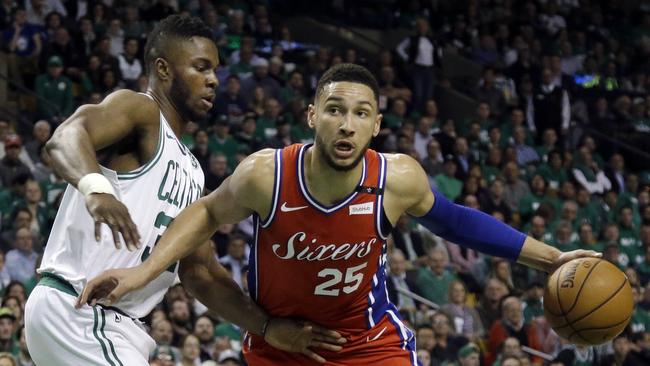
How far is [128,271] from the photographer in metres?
4.17

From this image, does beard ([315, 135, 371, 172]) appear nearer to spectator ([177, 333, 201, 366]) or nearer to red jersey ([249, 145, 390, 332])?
red jersey ([249, 145, 390, 332])

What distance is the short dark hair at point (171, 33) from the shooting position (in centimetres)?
492

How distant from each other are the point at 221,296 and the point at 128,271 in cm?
91

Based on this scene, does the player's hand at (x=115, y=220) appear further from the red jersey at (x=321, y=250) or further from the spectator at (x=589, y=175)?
the spectator at (x=589, y=175)

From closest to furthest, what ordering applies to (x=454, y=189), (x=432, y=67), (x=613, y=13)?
1. (x=454, y=189)
2. (x=432, y=67)
3. (x=613, y=13)

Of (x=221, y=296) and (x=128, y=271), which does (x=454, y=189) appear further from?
(x=128, y=271)

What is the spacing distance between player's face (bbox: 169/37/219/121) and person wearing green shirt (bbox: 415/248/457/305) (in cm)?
642

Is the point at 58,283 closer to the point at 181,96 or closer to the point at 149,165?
the point at 149,165

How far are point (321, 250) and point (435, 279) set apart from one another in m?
6.68

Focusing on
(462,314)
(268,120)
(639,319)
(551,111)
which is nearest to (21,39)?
(268,120)

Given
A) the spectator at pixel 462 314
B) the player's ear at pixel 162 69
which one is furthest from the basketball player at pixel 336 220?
the spectator at pixel 462 314

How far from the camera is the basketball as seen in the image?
4.70 meters

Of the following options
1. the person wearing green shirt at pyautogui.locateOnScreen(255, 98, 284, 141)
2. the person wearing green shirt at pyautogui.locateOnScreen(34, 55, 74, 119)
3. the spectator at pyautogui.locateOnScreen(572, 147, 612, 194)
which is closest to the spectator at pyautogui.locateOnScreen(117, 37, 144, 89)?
the person wearing green shirt at pyautogui.locateOnScreen(34, 55, 74, 119)

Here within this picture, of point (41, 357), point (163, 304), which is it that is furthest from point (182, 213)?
point (163, 304)
